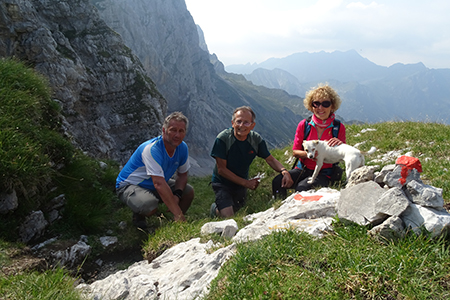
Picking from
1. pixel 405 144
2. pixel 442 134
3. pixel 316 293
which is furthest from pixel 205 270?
pixel 442 134

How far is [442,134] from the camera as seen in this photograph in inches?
401

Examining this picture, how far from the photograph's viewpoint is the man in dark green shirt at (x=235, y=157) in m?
7.17

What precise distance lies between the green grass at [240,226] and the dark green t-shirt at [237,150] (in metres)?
1.34

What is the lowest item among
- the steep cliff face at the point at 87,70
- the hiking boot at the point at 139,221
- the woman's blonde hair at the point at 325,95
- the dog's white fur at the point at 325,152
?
the hiking boot at the point at 139,221

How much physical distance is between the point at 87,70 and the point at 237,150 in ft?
124

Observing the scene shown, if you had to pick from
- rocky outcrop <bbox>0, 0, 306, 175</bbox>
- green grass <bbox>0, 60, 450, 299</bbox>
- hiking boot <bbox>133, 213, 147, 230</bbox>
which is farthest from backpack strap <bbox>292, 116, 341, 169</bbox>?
rocky outcrop <bbox>0, 0, 306, 175</bbox>

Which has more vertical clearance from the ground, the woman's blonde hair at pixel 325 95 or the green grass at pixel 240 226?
the woman's blonde hair at pixel 325 95

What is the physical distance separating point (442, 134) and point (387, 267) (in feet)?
32.5

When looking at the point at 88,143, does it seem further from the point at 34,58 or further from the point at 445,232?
the point at 445,232

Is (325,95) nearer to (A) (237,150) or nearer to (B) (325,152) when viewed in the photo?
(B) (325,152)

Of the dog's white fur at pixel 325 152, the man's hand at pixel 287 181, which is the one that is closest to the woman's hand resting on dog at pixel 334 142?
the dog's white fur at pixel 325 152

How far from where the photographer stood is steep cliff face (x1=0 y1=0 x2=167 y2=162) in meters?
25.3

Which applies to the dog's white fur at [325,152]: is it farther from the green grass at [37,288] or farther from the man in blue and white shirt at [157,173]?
the green grass at [37,288]

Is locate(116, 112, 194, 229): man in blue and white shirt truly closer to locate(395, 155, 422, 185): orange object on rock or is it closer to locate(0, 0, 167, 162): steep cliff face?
locate(395, 155, 422, 185): orange object on rock
